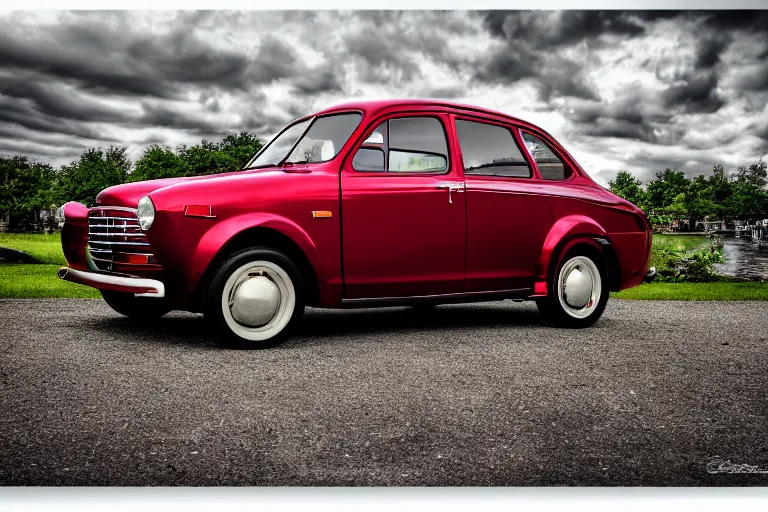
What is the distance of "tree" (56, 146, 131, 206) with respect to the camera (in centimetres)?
490

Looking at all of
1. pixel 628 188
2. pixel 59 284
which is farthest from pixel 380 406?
pixel 59 284

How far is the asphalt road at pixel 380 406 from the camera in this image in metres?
2.51

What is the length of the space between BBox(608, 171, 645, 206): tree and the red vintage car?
124mm

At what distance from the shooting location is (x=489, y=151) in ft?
16.7

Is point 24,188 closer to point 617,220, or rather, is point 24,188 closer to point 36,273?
point 36,273

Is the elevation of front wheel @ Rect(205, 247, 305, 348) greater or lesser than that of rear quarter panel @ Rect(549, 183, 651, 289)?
lesser

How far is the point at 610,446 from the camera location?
275 cm

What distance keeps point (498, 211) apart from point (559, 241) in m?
0.56

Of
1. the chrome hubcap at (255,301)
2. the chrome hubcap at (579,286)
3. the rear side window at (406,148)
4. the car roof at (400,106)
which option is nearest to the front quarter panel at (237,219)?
the chrome hubcap at (255,301)

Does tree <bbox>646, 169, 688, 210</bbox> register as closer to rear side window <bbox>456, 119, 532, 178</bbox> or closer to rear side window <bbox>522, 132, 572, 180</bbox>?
rear side window <bbox>522, 132, 572, 180</bbox>

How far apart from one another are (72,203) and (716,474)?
4168mm

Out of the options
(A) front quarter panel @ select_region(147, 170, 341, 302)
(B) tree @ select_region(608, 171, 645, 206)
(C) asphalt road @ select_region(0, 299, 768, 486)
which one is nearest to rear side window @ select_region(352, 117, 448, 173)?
(A) front quarter panel @ select_region(147, 170, 341, 302)

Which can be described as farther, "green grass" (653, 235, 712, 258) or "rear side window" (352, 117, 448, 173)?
"green grass" (653, 235, 712, 258)

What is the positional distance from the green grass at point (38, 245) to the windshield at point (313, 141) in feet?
4.68
